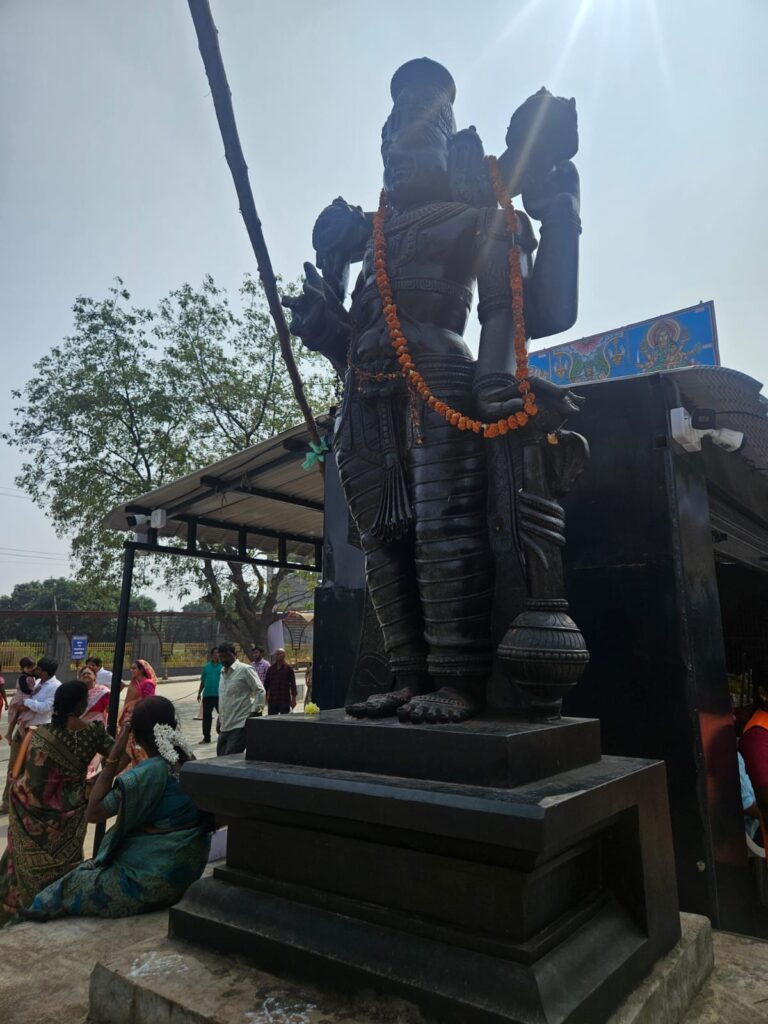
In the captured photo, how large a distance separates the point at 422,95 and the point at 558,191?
74 cm

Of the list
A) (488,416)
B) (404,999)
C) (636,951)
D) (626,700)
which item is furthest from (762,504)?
(404,999)

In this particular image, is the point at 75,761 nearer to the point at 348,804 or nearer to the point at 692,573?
the point at 348,804

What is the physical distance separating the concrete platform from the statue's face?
265cm

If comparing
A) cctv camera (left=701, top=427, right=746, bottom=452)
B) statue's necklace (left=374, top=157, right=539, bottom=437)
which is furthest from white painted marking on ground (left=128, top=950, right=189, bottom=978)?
cctv camera (left=701, top=427, right=746, bottom=452)

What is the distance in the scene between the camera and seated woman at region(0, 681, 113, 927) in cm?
A: 319

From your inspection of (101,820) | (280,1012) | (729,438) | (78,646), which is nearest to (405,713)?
(280,1012)

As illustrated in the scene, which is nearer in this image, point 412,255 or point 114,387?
point 412,255

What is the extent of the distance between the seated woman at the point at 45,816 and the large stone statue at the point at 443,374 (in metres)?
1.98

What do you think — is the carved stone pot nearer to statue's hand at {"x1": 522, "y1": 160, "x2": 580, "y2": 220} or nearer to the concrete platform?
the concrete platform

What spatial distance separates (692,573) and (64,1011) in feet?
10.1

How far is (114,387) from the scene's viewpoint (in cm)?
1479

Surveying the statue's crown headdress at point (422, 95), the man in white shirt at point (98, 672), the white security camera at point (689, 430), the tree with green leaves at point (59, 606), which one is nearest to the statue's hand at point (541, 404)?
the statue's crown headdress at point (422, 95)

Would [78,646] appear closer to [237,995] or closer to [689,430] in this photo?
[689,430]

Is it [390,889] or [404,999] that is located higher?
[390,889]
